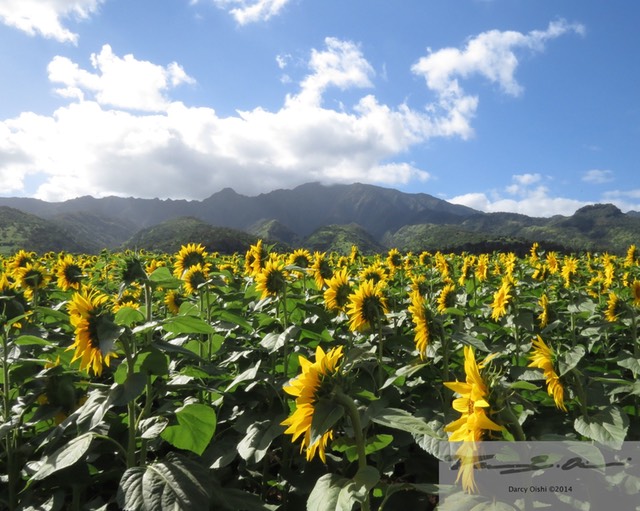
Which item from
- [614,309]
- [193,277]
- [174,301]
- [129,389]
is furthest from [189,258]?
[614,309]

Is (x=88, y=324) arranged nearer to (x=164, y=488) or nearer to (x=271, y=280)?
(x=164, y=488)

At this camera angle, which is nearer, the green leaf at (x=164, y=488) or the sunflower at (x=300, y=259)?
the green leaf at (x=164, y=488)

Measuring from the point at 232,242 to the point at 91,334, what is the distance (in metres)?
99.0

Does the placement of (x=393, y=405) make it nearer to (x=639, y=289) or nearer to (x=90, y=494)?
(x=90, y=494)

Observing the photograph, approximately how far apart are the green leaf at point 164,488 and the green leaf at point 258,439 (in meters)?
0.36

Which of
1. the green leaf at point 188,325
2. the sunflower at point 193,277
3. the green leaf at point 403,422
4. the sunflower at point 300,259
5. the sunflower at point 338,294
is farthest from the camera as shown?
the sunflower at point 300,259

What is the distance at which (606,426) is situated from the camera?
242 cm

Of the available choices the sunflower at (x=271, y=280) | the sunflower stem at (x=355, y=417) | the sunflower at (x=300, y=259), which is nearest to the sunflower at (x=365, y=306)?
the sunflower at (x=271, y=280)

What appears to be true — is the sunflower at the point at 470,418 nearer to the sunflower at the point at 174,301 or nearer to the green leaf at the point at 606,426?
the green leaf at the point at 606,426

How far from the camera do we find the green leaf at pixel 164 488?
198 cm

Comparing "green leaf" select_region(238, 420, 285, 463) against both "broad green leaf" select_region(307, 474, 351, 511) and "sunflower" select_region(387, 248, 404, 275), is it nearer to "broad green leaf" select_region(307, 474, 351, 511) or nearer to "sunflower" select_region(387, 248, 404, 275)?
"broad green leaf" select_region(307, 474, 351, 511)

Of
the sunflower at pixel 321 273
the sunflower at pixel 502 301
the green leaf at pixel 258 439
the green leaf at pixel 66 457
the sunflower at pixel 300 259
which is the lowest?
the green leaf at pixel 258 439
